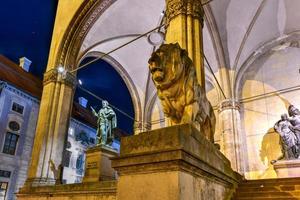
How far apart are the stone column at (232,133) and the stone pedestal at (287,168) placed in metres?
1.51

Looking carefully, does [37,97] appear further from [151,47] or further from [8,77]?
[151,47]

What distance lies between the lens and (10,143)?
13.4m

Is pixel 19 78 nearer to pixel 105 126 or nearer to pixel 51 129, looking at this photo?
pixel 51 129

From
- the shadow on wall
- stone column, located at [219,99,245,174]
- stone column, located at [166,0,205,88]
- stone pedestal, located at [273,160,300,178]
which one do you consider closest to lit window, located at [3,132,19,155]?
stone column, located at [219,99,245,174]

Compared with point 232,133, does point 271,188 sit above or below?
below

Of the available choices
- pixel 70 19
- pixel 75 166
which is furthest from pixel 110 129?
pixel 75 166

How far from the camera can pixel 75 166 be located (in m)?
17.3

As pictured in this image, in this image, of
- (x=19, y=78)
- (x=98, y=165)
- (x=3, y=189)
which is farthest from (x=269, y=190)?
(x=19, y=78)

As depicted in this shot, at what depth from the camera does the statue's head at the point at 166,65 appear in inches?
115

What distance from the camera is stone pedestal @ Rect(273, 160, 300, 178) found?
23.3 feet

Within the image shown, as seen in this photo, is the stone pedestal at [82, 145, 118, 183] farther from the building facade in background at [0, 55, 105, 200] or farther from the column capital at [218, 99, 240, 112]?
the building facade in background at [0, 55, 105, 200]

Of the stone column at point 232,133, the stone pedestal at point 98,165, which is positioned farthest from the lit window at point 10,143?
the stone column at point 232,133

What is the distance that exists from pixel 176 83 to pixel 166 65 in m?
0.23

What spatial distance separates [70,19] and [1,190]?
9087mm
